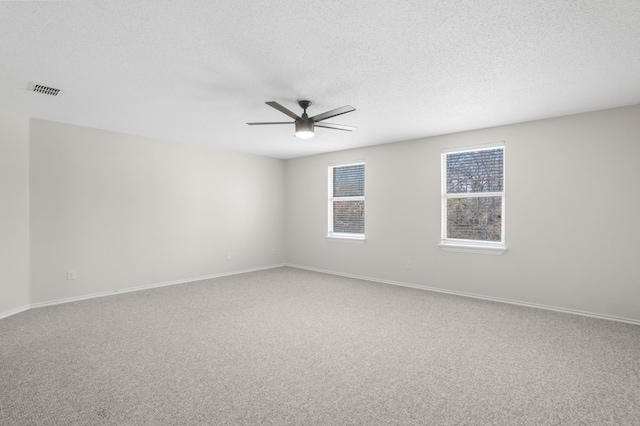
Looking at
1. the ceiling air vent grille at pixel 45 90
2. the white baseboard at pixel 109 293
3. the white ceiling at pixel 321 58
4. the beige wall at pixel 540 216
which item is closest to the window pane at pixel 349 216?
the beige wall at pixel 540 216

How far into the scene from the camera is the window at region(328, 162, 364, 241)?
6.05m

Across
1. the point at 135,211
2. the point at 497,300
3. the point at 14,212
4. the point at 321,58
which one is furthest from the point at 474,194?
the point at 14,212

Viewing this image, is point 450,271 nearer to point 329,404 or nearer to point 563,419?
point 563,419

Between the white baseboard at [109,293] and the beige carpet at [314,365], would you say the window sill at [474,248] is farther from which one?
the white baseboard at [109,293]

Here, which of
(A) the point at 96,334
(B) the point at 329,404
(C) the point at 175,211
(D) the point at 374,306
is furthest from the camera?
(C) the point at 175,211

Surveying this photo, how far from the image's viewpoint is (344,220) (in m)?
6.32

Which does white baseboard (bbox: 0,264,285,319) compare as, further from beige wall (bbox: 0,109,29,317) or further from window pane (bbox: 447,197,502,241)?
window pane (bbox: 447,197,502,241)

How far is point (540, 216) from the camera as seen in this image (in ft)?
13.3

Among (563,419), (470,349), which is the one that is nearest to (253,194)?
(470,349)

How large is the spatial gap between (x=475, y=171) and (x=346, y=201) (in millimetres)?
2405

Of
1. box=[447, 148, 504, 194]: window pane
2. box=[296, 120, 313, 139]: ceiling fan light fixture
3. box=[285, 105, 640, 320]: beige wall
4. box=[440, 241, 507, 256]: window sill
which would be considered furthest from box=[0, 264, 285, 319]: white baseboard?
box=[447, 148, 504, 194]: window pane

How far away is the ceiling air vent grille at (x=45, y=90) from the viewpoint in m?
3.02

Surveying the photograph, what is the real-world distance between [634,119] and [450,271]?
2.75 meters

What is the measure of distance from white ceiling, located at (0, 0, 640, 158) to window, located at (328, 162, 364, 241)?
6.94ft
